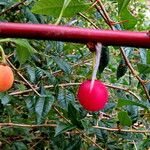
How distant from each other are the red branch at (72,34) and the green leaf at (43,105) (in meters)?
0.78

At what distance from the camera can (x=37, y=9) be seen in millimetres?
807

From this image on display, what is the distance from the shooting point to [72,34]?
0.56m

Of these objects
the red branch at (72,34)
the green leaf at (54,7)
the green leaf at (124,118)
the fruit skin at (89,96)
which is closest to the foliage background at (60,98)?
the green leaf at (124,118)

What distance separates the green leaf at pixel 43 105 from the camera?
1.33m

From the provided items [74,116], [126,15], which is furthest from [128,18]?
[74,116]

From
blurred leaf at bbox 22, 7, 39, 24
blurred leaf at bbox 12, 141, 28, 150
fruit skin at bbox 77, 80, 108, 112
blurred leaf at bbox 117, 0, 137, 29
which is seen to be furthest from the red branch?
blurred leaf at bbox 12, 141, 28, 150

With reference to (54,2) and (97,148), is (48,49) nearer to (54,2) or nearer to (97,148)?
(97,148)

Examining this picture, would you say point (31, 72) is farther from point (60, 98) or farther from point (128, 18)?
point (128, 18)

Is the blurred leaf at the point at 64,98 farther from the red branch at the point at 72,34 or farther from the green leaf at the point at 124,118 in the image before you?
the red branch at the point at 72,34

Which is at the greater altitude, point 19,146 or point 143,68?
point 143,68

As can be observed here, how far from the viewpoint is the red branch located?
21.8 inches

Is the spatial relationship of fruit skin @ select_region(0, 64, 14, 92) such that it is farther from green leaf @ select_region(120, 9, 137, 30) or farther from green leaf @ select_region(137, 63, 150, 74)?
green leaf @ select_region(137, 63, 150, 74)

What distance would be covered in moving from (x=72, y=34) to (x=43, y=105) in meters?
0.81

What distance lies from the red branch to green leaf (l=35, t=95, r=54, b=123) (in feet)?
2.57
